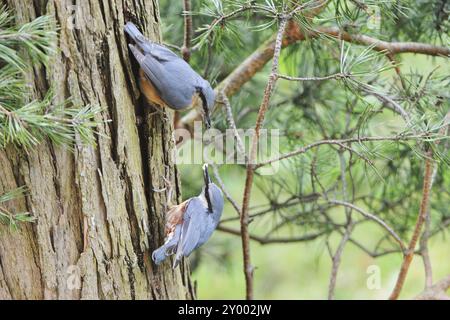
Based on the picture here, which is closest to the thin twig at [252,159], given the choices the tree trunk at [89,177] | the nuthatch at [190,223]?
the nuthatch at [190,223]

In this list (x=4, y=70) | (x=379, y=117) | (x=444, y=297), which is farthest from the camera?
(x=379, y=117)

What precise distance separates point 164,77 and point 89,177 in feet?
0.72

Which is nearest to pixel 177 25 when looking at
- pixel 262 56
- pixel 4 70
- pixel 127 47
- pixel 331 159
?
pixel 262 56

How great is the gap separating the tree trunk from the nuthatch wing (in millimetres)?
25

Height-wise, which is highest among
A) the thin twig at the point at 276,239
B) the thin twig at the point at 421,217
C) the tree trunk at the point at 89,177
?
the tree trunk at the point at 89,177

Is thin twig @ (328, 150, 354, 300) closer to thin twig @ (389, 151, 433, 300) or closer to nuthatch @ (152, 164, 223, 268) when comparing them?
thin twig @ (389, 151, 433, 300)

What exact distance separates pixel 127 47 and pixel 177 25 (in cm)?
85

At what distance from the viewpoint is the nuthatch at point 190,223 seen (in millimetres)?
1229

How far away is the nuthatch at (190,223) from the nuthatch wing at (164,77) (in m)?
0.14

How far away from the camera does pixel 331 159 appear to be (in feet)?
5.82

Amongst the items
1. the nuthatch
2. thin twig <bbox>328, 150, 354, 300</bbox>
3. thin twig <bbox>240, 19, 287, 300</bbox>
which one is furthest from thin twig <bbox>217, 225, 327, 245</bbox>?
the nuthatch

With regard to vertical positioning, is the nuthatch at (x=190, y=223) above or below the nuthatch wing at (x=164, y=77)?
below

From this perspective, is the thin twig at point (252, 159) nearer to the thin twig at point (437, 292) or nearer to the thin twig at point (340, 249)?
the thin twig at point (340, 249)
